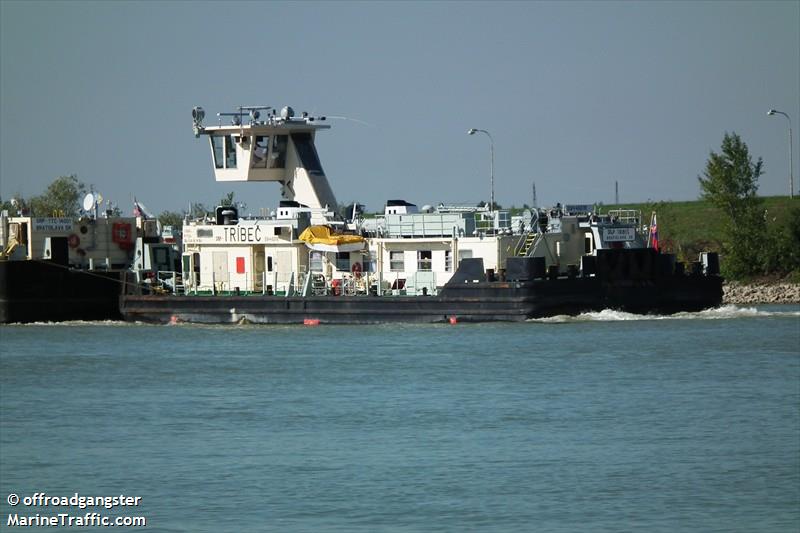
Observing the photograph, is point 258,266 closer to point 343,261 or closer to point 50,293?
point 343,261

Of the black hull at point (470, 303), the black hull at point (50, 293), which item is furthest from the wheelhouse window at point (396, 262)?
the black hull at point (50, 293)

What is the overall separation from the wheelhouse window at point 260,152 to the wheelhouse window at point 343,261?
6255 millimetres

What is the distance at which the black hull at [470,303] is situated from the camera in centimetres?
4628

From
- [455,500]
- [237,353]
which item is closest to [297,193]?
[237,353]

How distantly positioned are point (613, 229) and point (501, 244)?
358 cm

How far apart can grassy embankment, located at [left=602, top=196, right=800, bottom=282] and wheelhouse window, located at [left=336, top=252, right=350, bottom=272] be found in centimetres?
2543

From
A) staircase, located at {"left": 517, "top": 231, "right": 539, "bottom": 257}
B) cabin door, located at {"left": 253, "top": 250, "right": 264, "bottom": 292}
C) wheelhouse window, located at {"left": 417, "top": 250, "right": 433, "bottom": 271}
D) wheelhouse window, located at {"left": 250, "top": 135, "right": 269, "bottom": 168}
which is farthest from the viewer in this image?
wheelhouse window, located at {"left": 250, "top": 135, "right": 269, "bottom": 168}

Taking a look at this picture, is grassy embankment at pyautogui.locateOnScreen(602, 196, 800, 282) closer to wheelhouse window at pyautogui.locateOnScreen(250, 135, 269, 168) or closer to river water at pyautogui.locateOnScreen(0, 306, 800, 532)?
wheelhouse window at pyautogui.locateOnScreen(250, 135, 269, 168)

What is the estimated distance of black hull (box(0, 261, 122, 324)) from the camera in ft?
175

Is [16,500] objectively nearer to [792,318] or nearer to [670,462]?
[670,462]

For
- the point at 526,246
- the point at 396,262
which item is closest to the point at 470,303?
the point at 526,246

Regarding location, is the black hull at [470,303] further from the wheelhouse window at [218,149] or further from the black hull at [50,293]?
the wheelhouse window at [218,149]

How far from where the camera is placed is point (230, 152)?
185 feet

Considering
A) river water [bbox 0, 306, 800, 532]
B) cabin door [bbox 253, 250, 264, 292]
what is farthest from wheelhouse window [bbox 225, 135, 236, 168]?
river water [bbox 0, 306, 800, 532]
